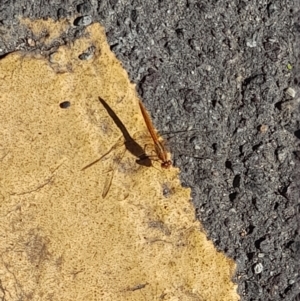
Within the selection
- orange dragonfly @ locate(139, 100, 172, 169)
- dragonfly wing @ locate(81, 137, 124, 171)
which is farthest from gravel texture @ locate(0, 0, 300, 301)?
dragonfly wing @ locate(81, 137, 124, 171)

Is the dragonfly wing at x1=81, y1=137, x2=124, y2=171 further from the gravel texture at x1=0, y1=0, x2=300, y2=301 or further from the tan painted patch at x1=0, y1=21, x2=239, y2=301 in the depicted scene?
the gravel texture at x1=0, y1=0, x2=300, y2=301

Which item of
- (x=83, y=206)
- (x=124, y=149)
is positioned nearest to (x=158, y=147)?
(x=124, y=149)

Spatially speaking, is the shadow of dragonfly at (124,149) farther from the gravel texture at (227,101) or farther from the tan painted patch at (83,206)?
the gravel texture at (227,101)

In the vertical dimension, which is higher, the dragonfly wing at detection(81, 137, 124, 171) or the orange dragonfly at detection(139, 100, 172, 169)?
the dragonfly wing at detection(81, 137, 124, 171)

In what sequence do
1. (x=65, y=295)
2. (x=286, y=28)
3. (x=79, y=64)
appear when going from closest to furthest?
1. (x=65, y=295)
2. (x=79, y=64)
3. (x=286, y=28)

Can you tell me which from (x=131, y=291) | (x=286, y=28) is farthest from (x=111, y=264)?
(x=286, y=28)

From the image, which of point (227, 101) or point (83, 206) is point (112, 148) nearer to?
point (83, 206)

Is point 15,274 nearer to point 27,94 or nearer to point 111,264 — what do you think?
point 111,264
